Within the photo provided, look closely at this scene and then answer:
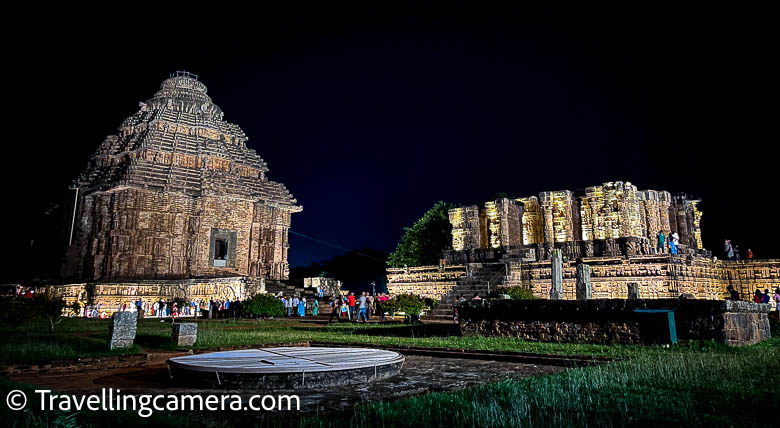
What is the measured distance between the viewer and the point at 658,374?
6.14 metres

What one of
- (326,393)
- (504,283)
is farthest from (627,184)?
(326,393)

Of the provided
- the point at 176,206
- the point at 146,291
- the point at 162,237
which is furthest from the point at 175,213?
the point at 146,291

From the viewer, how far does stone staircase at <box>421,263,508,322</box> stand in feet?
62.3

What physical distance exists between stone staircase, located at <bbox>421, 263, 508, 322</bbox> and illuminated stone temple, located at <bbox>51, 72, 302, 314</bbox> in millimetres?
12341

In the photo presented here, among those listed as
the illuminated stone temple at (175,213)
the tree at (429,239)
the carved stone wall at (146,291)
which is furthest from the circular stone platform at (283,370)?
the tree at (429,239)

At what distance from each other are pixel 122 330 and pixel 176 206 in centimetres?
2392

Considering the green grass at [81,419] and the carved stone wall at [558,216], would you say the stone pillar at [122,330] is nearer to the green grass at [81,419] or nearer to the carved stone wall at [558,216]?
the green grass at [81,419]

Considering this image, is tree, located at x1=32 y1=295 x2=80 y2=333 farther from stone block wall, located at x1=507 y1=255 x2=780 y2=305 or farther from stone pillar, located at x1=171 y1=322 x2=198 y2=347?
stone block wall, located at x1=507 y1=255 x2=780 y2=305

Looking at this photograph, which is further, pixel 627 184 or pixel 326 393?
pixel 627 184

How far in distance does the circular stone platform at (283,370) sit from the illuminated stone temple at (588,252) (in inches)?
494

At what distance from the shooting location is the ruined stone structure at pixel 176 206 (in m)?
29.9

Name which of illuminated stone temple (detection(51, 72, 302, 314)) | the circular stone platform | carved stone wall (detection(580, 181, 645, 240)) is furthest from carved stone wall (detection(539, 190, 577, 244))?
the circular stone platform

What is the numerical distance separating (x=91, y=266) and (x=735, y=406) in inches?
1316

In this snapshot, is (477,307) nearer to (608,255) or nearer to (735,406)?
(735,406)
